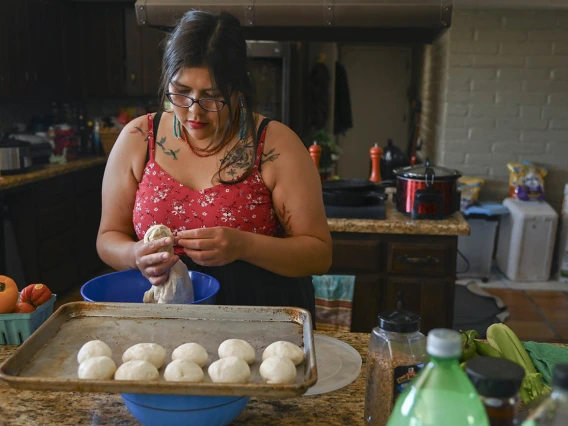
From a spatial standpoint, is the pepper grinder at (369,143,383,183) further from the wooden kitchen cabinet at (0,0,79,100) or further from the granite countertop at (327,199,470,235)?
the wooden kitchen cabinet at (0,0,79,100)

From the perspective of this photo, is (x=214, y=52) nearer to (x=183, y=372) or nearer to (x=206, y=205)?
(x=206, y=205)

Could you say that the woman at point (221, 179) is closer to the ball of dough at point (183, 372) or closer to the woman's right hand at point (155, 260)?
the woman's right hand at point (155, 260)

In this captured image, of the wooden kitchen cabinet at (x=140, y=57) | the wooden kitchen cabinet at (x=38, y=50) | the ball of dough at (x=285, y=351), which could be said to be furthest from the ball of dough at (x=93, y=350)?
the wooden kitchen cabinet at (x=140, y=57)

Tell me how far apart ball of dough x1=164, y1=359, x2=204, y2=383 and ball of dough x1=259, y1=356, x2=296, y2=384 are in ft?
0.29

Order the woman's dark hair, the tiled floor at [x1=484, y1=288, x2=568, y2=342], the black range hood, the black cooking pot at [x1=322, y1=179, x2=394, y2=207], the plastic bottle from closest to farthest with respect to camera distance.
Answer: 1. the plastic bottle
2. the woman's dark hair
3. the black cooking pot at [x1=322, y1=179, x2=394, y2=207]
4. the black range hood
5. the tiled floor at [x1=484, y1=288, x2=568, y2=342]

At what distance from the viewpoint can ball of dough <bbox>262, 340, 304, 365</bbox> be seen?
87 cm

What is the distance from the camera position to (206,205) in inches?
54.7

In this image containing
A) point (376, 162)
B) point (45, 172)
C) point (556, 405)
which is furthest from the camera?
point (45, 172)

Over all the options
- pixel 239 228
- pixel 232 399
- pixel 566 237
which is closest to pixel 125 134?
pixel 239 228

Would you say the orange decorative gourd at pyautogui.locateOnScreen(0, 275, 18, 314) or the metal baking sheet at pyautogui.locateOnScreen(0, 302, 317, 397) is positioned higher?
the metal baking sheet at pyautogui.locateOnScreen(0, 302, 317, 397)

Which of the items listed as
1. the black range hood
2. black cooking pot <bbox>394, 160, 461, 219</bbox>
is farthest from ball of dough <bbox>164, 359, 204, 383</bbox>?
the black range hood

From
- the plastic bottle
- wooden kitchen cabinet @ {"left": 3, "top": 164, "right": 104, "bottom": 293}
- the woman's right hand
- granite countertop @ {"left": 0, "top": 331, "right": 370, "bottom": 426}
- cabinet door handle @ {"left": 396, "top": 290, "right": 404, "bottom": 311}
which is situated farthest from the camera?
wooden kitchen cabinet @ {"left": 3, "top": 164, "right": 104, "bottom": 293}

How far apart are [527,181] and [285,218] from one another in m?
3.36

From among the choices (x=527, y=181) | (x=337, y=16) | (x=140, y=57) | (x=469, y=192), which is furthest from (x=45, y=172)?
(x=527, y=181)
